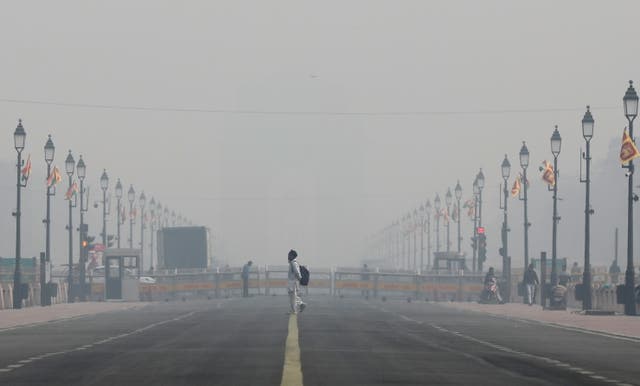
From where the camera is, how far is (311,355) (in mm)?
24906

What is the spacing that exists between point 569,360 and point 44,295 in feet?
152

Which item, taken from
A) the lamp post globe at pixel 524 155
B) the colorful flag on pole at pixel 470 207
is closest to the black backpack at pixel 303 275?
the lamp post globe at pixel 524 155

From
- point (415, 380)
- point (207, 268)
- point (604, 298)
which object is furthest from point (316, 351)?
point (207, 268)

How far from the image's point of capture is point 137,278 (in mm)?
85250

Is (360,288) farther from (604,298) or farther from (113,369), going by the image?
(113,369)

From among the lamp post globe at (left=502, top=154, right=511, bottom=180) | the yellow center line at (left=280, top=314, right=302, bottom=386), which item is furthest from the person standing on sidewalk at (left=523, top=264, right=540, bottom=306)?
the yellow center line at (left=280, top=314, right=302, bottom=386)

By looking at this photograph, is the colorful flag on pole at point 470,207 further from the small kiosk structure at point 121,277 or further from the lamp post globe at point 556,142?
the lamp post globe at point 556,142

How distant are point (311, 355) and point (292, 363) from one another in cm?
255

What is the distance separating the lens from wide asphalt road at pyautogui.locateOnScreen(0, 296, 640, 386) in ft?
64.5

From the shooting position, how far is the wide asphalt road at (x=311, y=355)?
1967 centimetres

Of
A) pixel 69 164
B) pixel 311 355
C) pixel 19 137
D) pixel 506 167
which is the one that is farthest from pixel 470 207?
pixel 311 355

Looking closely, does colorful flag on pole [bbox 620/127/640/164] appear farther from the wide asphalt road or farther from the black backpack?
the black backpack

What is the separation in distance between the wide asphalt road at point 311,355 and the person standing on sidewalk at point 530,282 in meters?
30.5

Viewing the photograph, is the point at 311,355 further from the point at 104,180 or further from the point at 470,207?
the point at 470,207
